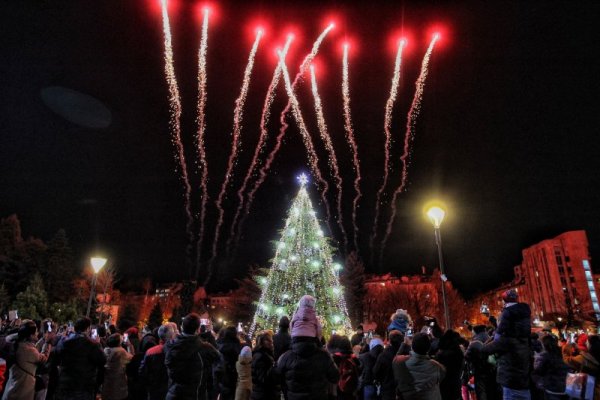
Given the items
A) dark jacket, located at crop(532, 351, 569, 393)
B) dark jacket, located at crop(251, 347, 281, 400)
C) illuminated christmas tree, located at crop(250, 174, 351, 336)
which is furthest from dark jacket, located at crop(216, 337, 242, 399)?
illuminated christmas tree, located at crop(250, 174, 351, 336)

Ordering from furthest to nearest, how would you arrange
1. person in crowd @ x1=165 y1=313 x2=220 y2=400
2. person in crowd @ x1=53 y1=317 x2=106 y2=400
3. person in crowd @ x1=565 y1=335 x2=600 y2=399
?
1. person in crowd @ x1=565 y1=335 x2=600 y2=399
2. person in crowd @ x1=53 y1=317 x2=106 y2=400
3. person in crowd @ x1=165 y1=313 x2=220 y2=400

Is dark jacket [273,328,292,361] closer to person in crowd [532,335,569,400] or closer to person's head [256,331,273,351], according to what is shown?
person's head [256,331,273,351]

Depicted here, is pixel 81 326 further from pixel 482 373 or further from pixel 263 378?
pixel 482 373

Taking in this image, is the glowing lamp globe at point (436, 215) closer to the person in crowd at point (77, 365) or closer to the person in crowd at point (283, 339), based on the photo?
the person in crowd at point (283, 339)

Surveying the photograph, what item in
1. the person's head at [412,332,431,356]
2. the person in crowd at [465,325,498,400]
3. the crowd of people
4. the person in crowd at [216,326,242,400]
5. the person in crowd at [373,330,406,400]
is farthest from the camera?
the person in crowd at [216,326,242,400]

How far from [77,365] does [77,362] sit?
48 mm

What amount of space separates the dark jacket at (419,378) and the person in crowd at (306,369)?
123 cm

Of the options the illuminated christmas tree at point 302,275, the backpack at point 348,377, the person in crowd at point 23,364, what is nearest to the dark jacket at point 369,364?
the backpack at point 348,377

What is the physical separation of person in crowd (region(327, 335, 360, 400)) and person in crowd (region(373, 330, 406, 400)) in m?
0.48

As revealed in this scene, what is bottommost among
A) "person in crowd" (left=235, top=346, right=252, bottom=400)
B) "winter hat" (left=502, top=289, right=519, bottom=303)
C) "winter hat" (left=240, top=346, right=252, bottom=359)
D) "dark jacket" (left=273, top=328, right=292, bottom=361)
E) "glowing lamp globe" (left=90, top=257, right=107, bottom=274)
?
"person in crowd" (left=235, top=346, right=252, bottom=400)

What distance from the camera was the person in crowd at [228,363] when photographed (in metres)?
8.38

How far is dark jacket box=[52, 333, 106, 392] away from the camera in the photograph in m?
6.43

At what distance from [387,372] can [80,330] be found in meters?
5.43

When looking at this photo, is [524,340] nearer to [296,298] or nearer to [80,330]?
[80,330]
